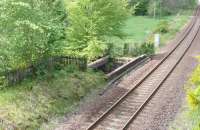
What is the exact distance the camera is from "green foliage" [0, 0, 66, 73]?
58.1 feet

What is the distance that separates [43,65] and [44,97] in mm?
2600

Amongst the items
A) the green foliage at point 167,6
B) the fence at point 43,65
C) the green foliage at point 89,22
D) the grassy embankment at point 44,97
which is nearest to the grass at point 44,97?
the grassy embankment at point 44,97

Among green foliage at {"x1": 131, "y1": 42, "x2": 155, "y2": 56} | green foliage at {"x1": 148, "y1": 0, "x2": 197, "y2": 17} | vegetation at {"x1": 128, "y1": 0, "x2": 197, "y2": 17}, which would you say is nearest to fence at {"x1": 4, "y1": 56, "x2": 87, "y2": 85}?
green foliage at {"x1": 131, "y1": 42, "x2": 155, "y2": 56}

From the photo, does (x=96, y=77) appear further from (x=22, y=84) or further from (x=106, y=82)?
(x=22, y=84)

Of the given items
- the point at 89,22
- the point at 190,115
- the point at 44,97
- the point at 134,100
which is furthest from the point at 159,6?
the point at 190,115

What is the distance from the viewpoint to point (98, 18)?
28.4 meters

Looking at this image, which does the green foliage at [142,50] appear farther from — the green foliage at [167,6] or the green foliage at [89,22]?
the green foliage at [167,6]

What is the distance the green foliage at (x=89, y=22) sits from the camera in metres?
28.4

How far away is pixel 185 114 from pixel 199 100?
2678 millimetres

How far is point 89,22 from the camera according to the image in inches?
1123

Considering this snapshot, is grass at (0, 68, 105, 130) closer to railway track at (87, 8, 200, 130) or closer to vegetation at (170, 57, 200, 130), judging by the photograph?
railway track at (87, 8, 200, 130)

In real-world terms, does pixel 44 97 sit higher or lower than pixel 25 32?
lower

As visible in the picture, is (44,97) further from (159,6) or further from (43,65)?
(159,6)

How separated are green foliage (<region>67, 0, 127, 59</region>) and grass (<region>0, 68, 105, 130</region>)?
20.4ft
